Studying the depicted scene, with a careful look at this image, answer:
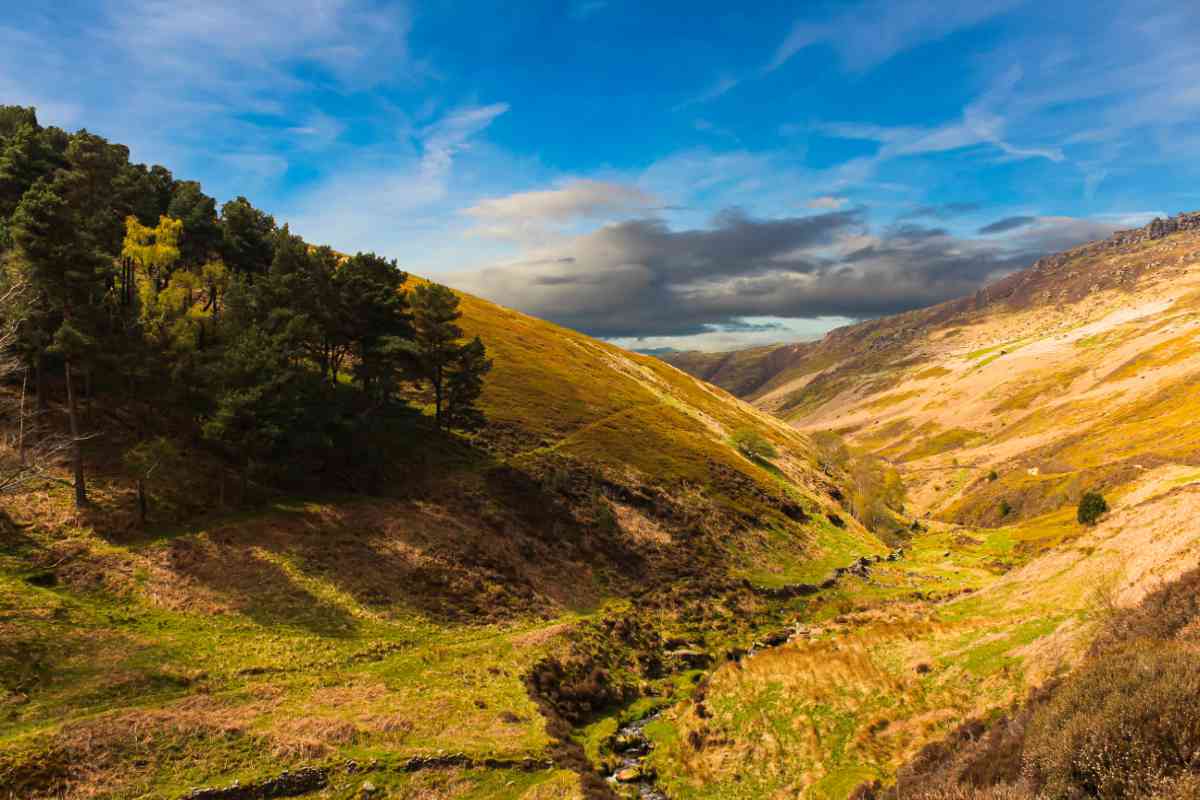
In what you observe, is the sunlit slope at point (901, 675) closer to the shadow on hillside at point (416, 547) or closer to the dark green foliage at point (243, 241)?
the shadow on hillside at point (416, 547)

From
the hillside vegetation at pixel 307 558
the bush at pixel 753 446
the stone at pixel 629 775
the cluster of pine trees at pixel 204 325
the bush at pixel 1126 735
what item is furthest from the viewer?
the bush at pixel 753 446

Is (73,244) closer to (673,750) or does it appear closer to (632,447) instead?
(673,750)

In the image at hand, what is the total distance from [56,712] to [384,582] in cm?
2095

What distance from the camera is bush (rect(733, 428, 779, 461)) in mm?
111812

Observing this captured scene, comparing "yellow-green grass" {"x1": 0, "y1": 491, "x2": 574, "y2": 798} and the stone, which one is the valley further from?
the stone

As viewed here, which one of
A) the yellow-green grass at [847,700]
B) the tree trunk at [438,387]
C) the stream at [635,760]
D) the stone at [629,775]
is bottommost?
the stream at [635,760]

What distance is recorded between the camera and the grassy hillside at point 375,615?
26375 millimetres

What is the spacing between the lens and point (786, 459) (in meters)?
123

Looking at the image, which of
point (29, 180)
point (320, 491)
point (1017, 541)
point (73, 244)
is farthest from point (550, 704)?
point (1017, 541)

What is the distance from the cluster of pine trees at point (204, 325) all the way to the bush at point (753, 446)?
197 feet

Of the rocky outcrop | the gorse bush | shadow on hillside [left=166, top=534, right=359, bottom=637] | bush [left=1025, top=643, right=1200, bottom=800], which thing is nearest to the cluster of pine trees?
shadow on hillside [left=166, top=534, right=359, bottom=637]

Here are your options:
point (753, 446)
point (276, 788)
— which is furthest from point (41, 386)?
point (753, 446)

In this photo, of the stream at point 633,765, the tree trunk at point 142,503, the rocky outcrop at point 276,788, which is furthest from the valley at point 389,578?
the tree trunk at point 142,503

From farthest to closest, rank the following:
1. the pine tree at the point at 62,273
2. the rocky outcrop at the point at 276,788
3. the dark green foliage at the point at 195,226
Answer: the dark green foliage at the point at 195,226, the pine tree at the point at 62,273, the rocky outcrop at the point at 276,788
